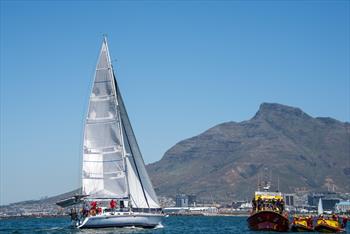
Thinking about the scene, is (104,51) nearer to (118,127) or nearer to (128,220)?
(118,127)

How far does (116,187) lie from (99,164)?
3.79m

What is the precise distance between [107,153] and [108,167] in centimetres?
186

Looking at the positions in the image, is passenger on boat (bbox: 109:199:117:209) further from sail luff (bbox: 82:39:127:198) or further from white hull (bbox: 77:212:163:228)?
white hull (bbox: 77:212:163:228)

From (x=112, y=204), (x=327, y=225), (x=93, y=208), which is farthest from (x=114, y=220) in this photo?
(x=327, y=225)

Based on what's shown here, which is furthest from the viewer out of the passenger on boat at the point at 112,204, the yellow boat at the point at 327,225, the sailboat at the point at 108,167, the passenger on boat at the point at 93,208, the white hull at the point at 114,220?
the yellow boat at the point at 327,225

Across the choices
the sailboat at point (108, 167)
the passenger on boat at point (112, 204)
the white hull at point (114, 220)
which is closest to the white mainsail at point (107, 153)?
the sailboat at point (108, 167)

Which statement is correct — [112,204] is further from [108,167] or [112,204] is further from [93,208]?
[108,167]

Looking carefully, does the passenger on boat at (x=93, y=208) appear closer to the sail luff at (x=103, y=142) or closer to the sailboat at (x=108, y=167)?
the sailboat at (x=108, y=167)

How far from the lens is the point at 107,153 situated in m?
91.2

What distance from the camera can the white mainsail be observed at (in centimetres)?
9069

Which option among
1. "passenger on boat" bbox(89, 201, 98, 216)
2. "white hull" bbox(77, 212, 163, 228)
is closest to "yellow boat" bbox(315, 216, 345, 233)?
"white hull" bbox(77, 212, 163, 228)

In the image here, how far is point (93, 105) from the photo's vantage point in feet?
302

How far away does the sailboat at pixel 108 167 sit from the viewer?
297ft

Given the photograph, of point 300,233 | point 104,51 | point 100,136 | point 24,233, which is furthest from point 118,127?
point 300,233
